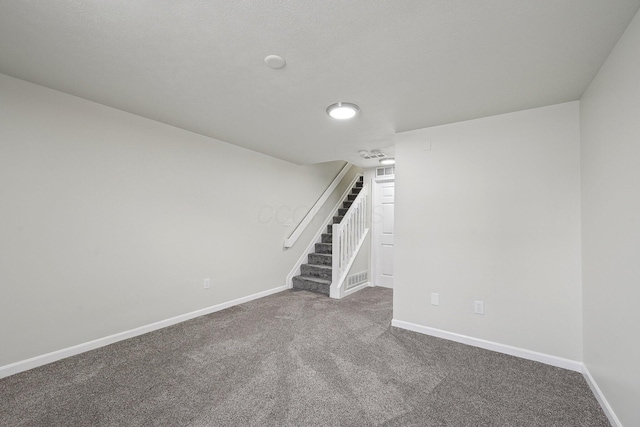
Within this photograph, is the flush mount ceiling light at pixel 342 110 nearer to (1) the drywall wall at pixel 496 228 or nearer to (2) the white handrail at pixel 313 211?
(1) the drywall wall at pixel 496 228

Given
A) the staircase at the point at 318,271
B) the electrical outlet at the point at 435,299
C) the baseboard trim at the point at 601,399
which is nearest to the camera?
the baseboard trim at the point at 601,399

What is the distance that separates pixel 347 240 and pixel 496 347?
92.8 inches

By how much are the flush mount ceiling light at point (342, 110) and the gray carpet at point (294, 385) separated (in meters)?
2.11

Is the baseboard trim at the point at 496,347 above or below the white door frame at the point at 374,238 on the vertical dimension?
below

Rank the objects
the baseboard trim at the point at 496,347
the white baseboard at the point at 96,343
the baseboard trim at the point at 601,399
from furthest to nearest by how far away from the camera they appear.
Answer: the baseboard trim at the point at 496,347 → the white baseboard at the point at 96,343 → the baseboard trim at the point at 601,399

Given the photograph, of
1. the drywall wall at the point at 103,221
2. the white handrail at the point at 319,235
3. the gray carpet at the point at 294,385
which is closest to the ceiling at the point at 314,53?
the drywall wall at the point at 103,221

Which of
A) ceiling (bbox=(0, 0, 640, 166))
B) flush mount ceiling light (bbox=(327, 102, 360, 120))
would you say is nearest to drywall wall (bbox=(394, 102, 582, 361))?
ceiling (bbox=(0, 0, 640, 166))

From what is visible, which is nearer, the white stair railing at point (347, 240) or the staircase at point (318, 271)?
the white stair railing at point (347, 240)

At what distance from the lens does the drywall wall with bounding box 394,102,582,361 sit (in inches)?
86.0

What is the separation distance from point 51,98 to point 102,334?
2046mm

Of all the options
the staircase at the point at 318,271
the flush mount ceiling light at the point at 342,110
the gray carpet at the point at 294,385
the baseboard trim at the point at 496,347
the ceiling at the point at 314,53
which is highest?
the ceiling at the point at 314,53

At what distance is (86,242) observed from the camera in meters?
2.34

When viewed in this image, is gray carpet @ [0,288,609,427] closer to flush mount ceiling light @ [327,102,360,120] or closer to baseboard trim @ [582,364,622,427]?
baseboard trim @ [582,364,622,427]

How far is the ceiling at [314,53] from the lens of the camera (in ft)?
4.26
